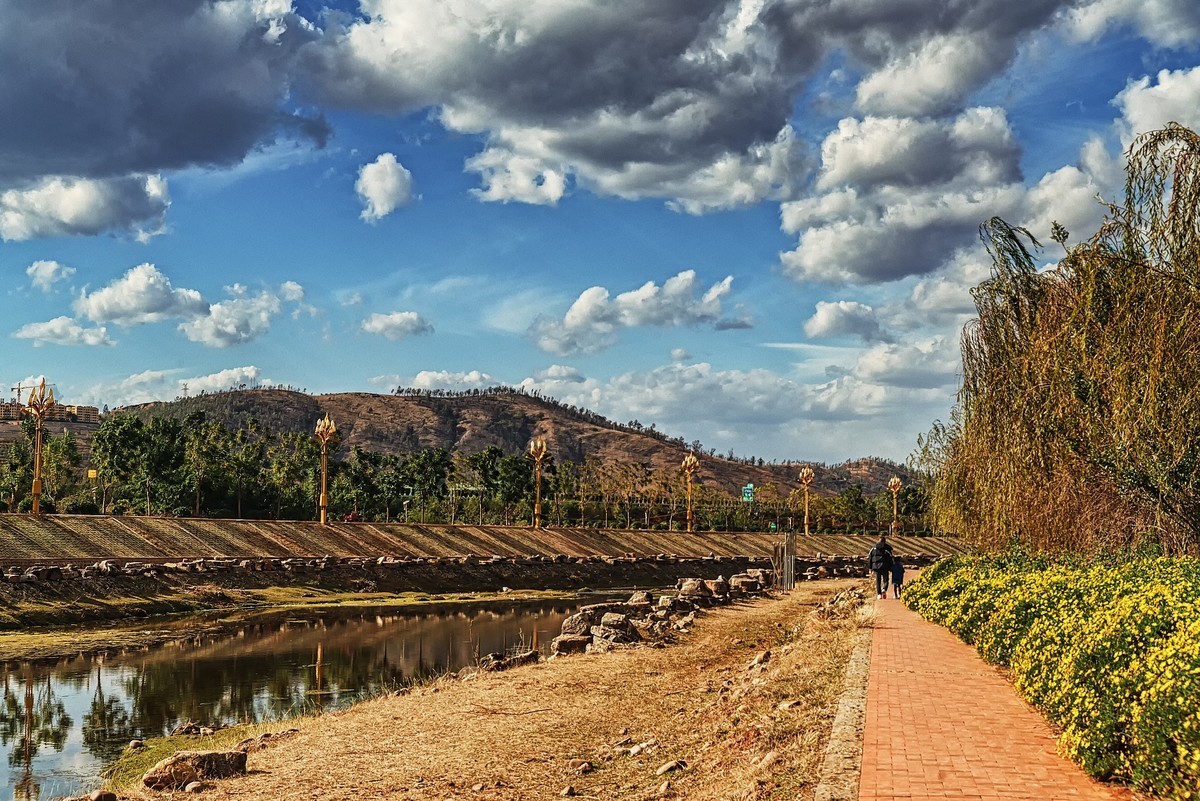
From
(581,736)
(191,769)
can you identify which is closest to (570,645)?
(581,736)

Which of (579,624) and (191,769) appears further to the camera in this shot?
(579,624)

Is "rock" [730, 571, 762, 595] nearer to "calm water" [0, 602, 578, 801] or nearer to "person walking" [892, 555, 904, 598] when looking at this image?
"person walking" [892, 555, 904, 598]

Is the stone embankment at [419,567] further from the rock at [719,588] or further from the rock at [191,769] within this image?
the rock at [191,769]

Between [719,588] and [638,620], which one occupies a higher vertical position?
[719,588]

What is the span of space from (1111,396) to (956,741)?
21.1 ft

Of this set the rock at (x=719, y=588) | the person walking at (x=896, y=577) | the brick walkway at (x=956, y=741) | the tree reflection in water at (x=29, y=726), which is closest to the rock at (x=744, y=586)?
the rock at (x=719, y=588)

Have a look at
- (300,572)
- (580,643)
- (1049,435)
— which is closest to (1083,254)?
(1049,435)

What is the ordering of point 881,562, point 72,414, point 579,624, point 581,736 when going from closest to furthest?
point 581,736, point 579,624, point 881,562, point 72,414

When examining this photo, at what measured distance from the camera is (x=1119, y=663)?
8133 mm

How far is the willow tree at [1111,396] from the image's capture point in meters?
12.7

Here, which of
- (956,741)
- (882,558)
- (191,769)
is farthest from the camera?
(882,558)

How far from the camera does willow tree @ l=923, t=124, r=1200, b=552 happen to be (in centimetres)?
1270

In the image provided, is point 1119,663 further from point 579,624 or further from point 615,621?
point 579,624

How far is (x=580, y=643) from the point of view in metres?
22.6
